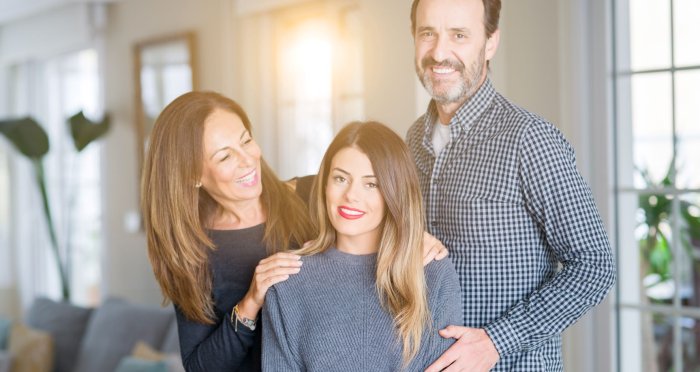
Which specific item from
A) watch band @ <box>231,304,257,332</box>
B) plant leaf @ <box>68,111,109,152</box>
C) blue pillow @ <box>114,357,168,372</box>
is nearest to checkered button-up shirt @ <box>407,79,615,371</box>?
watch band @ <box>231,304,257,332</box>

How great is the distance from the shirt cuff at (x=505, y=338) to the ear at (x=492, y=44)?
482 millimetres

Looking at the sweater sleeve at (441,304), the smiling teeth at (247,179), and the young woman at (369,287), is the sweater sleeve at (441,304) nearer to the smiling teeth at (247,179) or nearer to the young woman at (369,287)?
the young woman at (369,287)

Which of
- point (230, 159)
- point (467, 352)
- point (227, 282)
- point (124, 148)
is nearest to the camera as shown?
point (467, 352)

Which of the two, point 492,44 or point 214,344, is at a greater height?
point 492,44

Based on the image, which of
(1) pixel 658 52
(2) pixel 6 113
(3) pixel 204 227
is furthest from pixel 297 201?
(2) pixel 6 113

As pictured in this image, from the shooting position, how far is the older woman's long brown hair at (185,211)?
1519 mm

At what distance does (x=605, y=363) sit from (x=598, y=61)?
2.02ft

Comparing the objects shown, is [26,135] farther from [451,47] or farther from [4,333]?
[451,47]

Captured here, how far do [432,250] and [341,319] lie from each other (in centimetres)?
20

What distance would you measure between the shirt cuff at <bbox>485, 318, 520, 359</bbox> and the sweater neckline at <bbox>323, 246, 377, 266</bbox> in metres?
0.25

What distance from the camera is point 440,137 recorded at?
5.11 ft

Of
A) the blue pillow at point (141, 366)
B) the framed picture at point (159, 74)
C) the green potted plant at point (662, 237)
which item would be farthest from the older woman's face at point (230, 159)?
the framed picture at point (159, 74)

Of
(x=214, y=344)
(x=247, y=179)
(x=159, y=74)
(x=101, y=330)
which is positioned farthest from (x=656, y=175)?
(x=101, y=330)

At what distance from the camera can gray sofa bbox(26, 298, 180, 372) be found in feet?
11.9
